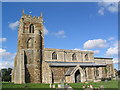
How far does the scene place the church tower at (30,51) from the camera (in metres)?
37.9

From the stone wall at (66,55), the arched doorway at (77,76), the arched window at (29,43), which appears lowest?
the arched doorway at (77,76)

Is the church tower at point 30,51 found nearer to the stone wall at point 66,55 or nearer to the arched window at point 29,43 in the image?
the arched window at point 29,43

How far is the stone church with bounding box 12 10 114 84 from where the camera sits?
3793cm

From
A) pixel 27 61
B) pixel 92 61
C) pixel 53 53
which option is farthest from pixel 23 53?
pixel 92 61

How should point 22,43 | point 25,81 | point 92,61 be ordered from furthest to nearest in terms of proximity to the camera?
point 92,61 < point 22,43 < point 25,81

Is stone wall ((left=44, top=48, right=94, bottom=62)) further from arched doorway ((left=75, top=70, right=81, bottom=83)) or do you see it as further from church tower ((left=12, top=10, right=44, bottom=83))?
arched doorway ((left=75, top=70, right=81, bottom=83))

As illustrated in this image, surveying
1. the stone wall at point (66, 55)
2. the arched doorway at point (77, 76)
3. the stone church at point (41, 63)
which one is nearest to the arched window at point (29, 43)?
the stone church at point (41, 63)

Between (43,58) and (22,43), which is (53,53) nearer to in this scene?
(43,58)

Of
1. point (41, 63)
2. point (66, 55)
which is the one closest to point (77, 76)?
point (66, 55)

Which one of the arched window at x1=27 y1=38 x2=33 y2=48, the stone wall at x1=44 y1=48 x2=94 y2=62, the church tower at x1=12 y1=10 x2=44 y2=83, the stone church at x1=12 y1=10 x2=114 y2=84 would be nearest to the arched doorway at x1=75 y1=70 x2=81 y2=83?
the stone church at x1=12 y1=10 x2=114 y2=84

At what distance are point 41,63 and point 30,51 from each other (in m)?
3.83

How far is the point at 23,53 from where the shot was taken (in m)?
38.4

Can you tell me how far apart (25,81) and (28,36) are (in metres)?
10.8

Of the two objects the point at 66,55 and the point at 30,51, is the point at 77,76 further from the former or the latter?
the point at 30,51
